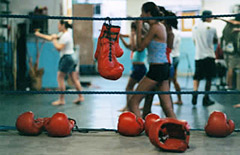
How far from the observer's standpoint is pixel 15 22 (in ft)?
27.0

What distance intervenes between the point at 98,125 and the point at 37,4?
16.5ft

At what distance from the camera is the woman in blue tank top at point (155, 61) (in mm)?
3613

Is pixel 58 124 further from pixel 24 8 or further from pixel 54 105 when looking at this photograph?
pixel 24 8

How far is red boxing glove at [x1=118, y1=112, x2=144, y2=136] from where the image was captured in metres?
3.25

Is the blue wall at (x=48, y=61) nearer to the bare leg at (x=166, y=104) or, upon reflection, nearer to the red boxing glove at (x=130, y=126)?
the bare leg at (x=166, y=104)

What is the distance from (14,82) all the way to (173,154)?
5.83 m

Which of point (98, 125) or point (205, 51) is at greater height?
point (205, 51)

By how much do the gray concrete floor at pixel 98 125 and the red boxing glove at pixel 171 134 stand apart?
67mm

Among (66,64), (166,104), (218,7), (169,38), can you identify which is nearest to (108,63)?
(166,104)

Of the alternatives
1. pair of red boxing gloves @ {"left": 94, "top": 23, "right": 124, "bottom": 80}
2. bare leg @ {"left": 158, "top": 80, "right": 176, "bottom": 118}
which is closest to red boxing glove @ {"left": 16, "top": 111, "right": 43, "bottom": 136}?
pair of red boxing gloves @ {"left": 94, "top": 23, "right": 124, "bottom": 80}

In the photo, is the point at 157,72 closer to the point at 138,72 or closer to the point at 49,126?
the point at 49,126

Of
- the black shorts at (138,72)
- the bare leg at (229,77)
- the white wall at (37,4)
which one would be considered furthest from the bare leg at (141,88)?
the white wall at (37,4)

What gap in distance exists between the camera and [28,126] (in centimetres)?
322

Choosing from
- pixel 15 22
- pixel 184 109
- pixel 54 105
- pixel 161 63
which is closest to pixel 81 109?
pixel 54 105
